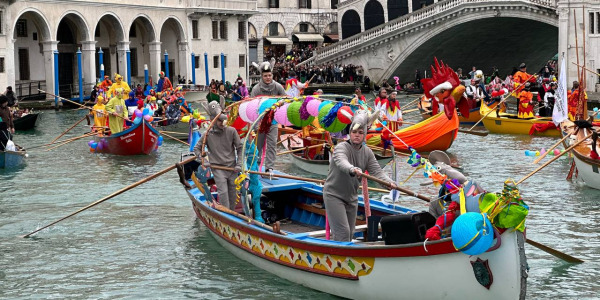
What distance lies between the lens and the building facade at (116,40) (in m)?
33.4

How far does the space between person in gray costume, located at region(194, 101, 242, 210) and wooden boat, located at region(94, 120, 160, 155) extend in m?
7.97

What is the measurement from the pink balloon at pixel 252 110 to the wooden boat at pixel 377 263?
98 centimetres

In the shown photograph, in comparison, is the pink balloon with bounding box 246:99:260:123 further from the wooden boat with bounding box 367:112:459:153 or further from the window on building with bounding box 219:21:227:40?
the window on building with bounding box 219:21:227:40

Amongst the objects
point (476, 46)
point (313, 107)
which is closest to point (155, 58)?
point (476, 46)

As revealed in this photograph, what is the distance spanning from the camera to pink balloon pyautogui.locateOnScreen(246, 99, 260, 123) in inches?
403

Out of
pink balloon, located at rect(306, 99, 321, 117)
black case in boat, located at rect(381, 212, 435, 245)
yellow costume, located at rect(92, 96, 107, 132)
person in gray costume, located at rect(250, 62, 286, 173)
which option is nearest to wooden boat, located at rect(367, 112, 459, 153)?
person in gray costume, located at rect(250, 62, 286, 173)

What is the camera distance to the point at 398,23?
41.6 metres

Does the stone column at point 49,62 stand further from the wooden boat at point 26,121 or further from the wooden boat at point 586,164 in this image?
the wooden boat at point 586,164

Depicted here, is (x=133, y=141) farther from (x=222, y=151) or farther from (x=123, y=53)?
(x=123, y=53)

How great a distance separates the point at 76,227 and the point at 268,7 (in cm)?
4136

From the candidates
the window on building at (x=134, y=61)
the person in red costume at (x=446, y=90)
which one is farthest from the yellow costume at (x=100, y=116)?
the window on building at (x=134, y=61)

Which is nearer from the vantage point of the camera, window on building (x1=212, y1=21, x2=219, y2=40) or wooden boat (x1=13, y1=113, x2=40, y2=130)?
wooden boat (x1=13, y1=113, x2=40, y2=130)

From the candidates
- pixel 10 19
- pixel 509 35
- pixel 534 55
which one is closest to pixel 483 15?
pixel 509 35

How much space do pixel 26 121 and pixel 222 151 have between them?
48.8 feet
